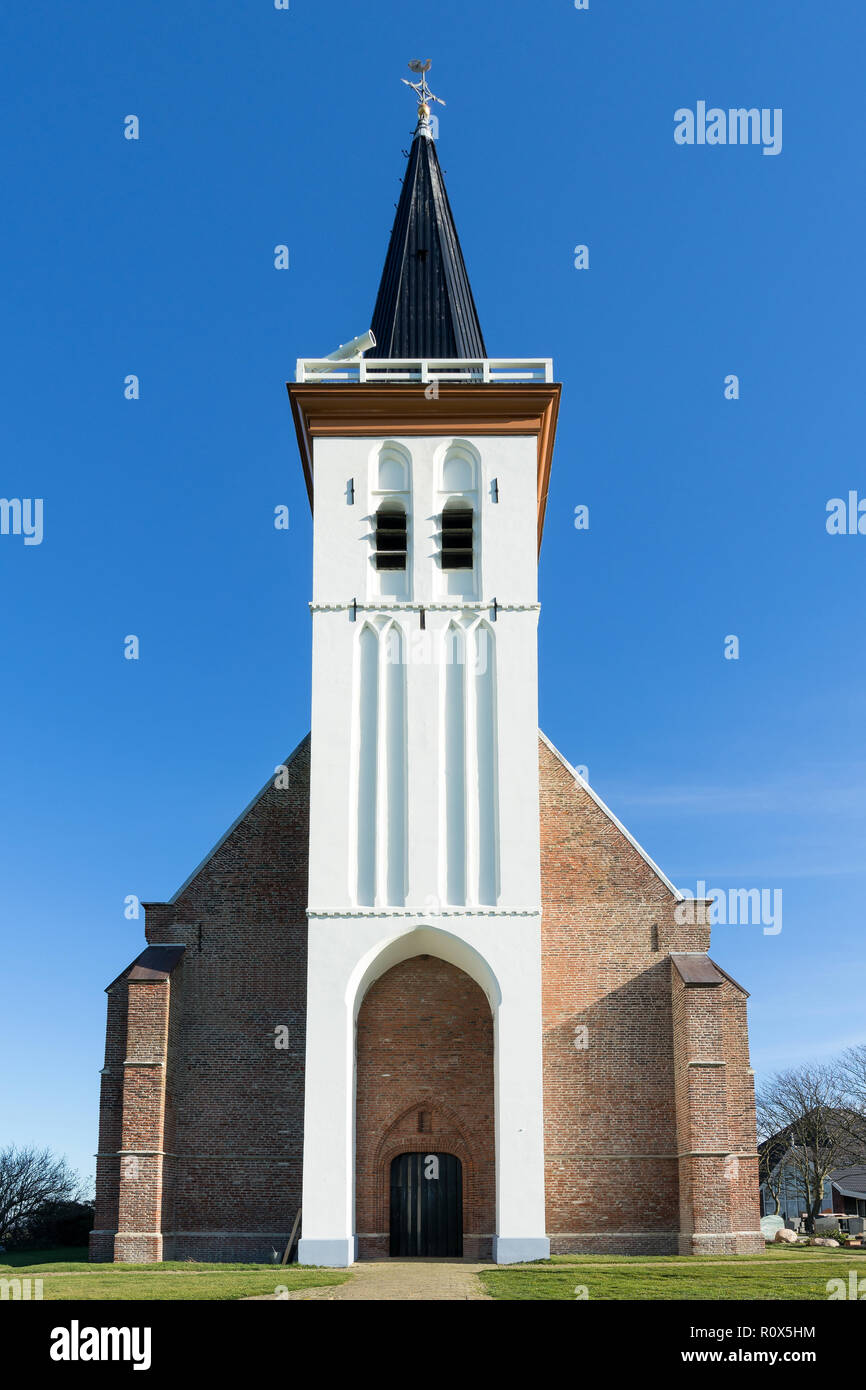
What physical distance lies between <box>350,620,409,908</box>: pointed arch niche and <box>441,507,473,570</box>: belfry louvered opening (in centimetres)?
174

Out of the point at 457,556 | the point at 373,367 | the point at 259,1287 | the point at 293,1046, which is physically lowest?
the point at 259,1287

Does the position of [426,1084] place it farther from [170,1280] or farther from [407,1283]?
[170,1280]

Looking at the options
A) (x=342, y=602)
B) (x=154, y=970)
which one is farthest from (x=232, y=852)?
(x=342, y=602)

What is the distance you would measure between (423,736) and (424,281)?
1112 cm

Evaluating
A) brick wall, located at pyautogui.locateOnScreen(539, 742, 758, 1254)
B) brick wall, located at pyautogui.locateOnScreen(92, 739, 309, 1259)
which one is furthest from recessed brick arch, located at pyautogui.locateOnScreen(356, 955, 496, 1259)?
brick wall, located at pyautogui.locateOnScreen(92, 739, 309, 1259)

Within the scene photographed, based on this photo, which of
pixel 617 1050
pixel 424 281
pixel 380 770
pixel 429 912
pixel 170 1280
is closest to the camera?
pixel 170 1280

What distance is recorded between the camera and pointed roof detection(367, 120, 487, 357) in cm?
2722

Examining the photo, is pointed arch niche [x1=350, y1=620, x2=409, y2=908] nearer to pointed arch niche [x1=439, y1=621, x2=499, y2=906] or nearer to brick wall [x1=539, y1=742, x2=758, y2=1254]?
pointed arch niche [x1=439, y1=621, x2=499, y2=906]

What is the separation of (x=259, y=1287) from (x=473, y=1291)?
2.78 metres

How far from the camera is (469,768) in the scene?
23281 millimetres

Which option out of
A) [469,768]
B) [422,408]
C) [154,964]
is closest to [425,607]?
[469,768]

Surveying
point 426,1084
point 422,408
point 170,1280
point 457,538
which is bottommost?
point 170,1280
